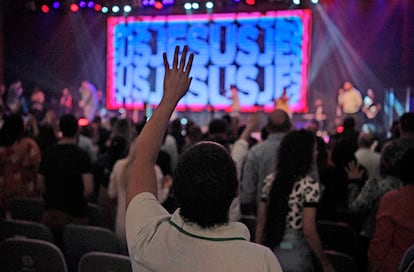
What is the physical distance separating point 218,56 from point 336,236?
30.3 feet

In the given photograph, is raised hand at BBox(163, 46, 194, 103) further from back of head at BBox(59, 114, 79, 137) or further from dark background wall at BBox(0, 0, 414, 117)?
dark background wall at BBox(0, 0, 414, 117)

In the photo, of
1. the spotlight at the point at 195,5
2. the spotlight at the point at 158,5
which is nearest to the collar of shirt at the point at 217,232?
the spotlight at the point at 195,5

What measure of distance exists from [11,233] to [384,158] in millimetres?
2176

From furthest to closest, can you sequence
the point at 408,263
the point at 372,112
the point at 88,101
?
the point at 88,101 → the point at 372,112 → the point at 408,263

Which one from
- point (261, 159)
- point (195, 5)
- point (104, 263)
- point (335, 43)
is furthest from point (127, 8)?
point (104, 263)

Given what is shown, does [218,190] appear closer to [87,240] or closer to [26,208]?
[87,240]

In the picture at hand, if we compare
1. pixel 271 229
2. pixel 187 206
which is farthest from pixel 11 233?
pixel 187 206

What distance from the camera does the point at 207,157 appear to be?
1314 millimetres

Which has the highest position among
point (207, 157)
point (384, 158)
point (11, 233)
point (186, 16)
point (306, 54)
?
point (186, 16)

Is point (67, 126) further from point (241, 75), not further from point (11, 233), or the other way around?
point (241, 75)

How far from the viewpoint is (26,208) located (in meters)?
3.88

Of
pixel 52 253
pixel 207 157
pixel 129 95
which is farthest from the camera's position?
pixel 129 95

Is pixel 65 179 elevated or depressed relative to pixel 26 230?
elevated

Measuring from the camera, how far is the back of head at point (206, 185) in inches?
51.1
